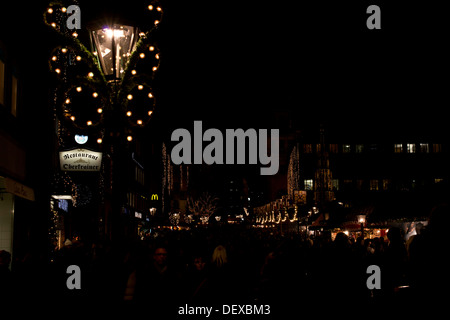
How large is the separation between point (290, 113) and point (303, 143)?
56.0 meters

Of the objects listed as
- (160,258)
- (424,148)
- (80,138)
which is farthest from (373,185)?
(160,258)

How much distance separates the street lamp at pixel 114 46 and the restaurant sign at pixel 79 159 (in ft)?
37.3

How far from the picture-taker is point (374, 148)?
9969 cm

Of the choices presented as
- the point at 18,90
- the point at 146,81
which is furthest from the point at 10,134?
the point at 146,81

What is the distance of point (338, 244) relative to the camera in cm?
963

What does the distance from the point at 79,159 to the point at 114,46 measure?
39.1 ft

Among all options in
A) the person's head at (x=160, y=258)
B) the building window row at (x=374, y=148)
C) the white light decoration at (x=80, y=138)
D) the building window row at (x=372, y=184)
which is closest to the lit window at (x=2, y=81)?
the person's head at (x=160, y=258)

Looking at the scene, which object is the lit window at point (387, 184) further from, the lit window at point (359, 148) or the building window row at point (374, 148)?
the lit window at point (359, 148)

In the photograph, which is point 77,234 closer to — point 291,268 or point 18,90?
point 18,90

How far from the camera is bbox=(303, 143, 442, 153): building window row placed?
98.0 meters

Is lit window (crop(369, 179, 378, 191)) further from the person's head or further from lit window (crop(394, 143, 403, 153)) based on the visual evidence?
the person's head

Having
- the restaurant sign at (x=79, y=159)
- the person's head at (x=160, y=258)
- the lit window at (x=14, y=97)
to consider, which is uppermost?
the lit window at (x=14, y=97)

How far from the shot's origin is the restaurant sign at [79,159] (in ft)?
70.0

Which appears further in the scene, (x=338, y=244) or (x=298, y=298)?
(x=298, y=298)
